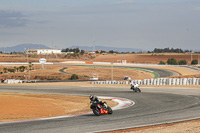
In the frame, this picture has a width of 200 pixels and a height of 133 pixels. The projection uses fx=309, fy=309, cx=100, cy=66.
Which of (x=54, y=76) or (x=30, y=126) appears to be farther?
(x=54, y=76)

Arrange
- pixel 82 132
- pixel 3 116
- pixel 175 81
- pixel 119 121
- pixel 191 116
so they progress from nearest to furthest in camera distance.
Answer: pixel 82 132
pixel 119 121
pixel 191 116
pixel 3 116
pixel 175 81

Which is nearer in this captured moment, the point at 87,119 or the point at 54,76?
the point at 87,119

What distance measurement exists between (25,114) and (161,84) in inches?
1058

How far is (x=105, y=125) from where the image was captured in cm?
1519

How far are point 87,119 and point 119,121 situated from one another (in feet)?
6.28

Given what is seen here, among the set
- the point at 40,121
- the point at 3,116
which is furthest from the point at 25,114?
the point at 40,121

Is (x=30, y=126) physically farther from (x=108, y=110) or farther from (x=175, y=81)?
(x=175, y=81)

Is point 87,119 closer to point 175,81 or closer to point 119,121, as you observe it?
point 119,121

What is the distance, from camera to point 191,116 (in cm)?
1731

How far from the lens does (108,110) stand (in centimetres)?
1880

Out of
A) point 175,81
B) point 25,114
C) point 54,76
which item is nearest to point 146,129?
point 25,114

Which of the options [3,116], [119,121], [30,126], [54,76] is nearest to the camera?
[30,126]

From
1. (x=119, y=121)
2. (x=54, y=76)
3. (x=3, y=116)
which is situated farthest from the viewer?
(x=54, y=76)

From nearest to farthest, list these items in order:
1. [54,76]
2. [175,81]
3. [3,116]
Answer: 1. [3,116]
2. [175,81]
3. [54,76]
